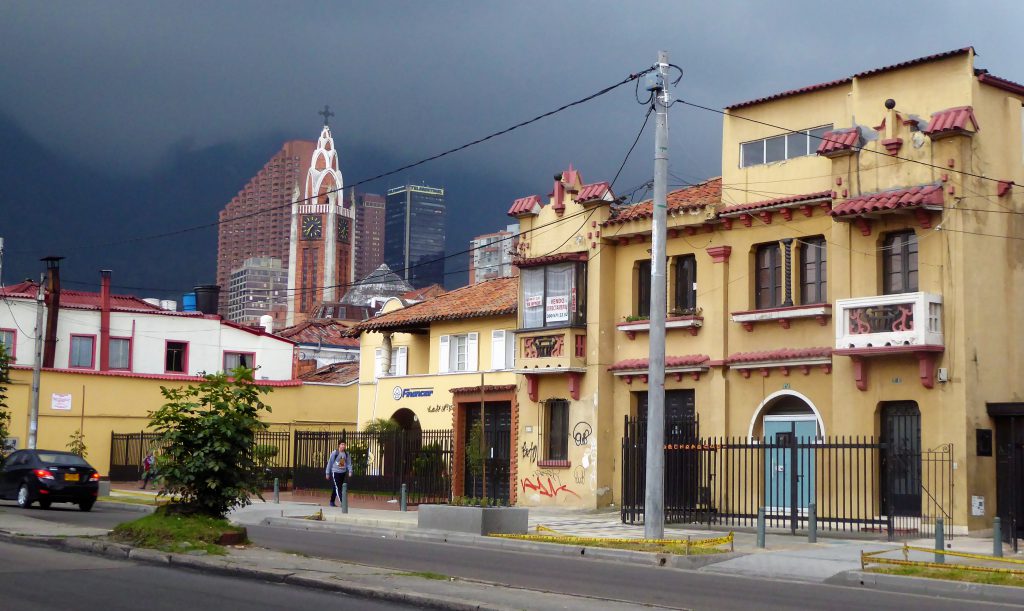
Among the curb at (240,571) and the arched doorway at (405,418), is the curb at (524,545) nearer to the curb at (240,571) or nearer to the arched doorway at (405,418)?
the curb at (240,571)

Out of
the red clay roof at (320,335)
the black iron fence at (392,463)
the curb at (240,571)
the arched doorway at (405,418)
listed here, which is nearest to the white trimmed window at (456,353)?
the arched doorway at (405,418)

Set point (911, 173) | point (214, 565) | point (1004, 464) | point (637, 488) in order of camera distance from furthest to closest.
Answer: point (637, 488) < point (911, 173) < point (1004, 464) < point (214, 565)

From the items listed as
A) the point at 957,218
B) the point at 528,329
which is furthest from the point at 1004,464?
the point at 528,329

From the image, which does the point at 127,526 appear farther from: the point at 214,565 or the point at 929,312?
the point at 929,312

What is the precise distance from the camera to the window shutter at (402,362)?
1772 inches

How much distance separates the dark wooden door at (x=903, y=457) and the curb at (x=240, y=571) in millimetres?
15060

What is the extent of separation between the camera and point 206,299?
6153cm

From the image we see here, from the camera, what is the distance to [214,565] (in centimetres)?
1597

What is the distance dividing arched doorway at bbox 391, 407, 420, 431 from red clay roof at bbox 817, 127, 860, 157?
21.7 meters

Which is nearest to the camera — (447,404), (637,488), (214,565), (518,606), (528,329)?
(518,606)

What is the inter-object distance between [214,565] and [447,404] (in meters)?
25.9

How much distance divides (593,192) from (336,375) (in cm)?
3022

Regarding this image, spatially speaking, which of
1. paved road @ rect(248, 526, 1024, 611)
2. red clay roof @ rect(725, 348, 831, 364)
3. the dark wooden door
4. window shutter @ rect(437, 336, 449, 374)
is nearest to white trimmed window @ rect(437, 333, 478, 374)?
window shutter @ rect(437, 336, 449, 374)

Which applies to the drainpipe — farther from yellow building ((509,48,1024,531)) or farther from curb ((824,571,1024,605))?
curb ((824,571,1024,605))
